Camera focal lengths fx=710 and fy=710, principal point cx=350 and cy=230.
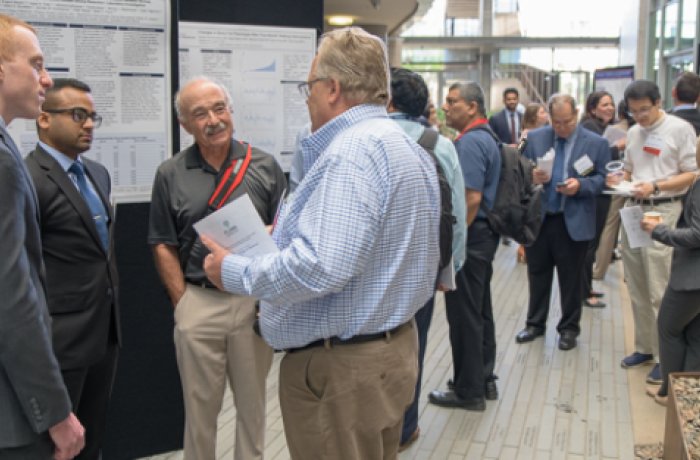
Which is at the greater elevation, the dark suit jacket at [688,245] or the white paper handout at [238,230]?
the white paper handout at [238,230]

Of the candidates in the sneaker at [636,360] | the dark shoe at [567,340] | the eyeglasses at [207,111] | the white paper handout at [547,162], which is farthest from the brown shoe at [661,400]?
the eyeglasses at [207,111]

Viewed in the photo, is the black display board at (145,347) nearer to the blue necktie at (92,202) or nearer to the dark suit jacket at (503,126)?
the blue necktie at (92,202)

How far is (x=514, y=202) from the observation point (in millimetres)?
4004

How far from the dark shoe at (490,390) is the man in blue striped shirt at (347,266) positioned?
2.48 metres

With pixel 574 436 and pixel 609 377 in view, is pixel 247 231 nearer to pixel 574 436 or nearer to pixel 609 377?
pixel 574 436

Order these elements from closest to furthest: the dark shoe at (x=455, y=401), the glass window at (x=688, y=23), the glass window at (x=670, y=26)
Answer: the dark shoe at (x=455, y=401) → the glass window at (x=688, y=23) → the glass window at (x=670, y=26)

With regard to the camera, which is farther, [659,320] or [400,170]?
[659,320]

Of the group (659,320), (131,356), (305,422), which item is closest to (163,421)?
(131,356)

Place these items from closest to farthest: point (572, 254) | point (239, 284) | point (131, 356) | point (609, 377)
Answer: point (239, 284) → point (131, 356) → point (609, 377) → point (572, 254)

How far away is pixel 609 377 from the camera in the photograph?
479 centimetres

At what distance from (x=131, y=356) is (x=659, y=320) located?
278cm

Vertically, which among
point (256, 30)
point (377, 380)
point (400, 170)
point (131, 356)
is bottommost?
point (131, 356)

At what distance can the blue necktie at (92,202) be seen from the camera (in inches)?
105

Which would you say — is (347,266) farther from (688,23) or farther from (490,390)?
(688,23)
